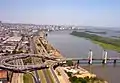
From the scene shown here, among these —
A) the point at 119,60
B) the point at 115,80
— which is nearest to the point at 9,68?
the point at 115,80

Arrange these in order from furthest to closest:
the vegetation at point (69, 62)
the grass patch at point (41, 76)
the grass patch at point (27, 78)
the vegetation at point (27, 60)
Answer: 1. the vegetation at point (69, 62)
2. the vegetation at point (27, 60)
3. the grass patch at point (41, 76)
4. the grass patch at point (27, 78)

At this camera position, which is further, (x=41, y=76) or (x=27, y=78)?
(x=41, y=76)

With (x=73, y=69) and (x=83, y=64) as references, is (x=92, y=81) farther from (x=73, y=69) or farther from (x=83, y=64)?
(x=83, y=64)

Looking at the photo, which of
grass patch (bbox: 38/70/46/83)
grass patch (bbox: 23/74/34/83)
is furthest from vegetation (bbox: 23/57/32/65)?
grass patch (bbox: 23/74/34/83)

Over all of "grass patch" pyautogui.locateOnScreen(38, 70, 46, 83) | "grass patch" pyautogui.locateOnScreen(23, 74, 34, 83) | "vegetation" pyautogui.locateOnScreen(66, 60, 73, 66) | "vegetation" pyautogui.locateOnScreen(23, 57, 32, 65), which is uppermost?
"vegetation" pyautogui.locateOnScreen(23, 57, 32, 65)

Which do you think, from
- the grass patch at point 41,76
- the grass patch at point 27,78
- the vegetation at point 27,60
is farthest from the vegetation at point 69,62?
the grass patch at point 27,78

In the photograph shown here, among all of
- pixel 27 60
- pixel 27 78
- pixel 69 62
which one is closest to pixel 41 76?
pixel 27 78

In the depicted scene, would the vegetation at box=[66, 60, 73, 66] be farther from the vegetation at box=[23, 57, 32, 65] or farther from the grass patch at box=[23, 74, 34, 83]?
the grass patch at box=[23, 74, 34, 83]

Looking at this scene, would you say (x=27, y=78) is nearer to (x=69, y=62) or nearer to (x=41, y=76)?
(x=41, y=76)

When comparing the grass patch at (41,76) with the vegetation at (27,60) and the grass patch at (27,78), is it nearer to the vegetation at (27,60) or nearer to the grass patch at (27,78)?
the grass patch at (27,78)

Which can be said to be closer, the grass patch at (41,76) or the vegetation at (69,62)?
the grass patch at (41,76)

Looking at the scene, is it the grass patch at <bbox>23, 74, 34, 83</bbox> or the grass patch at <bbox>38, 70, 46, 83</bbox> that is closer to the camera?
the grass patch at <bbox>23, 74, 34, 83</bbox>
